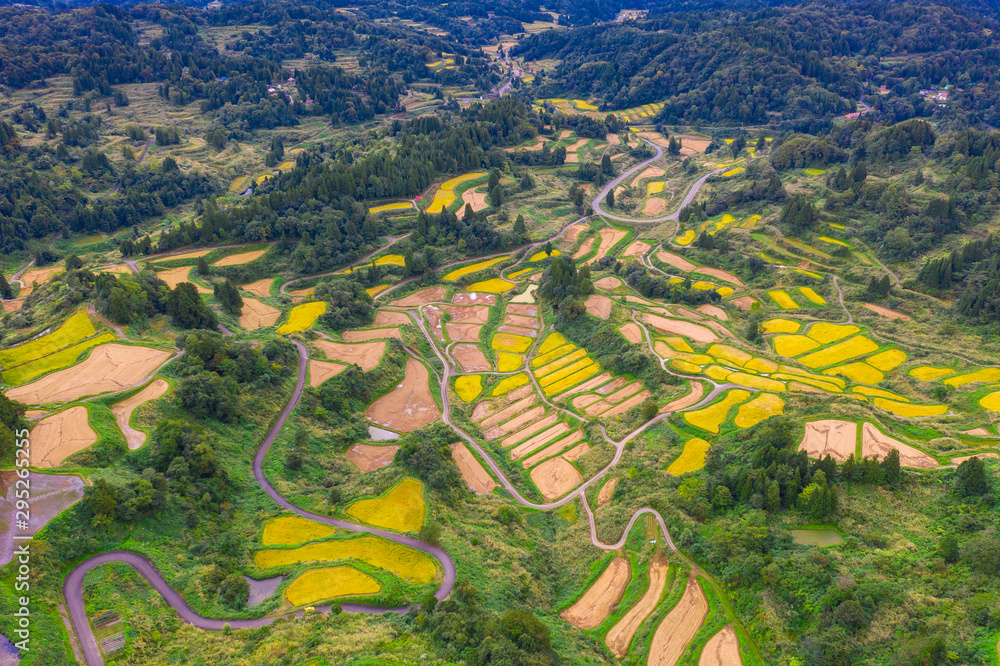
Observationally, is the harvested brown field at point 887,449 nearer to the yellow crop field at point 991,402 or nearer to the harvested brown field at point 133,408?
the yellow crop field at point 991,402

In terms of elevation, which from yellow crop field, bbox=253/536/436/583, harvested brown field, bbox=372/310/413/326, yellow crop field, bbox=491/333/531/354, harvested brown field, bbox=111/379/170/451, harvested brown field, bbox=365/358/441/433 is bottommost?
yellow crop field, bbox=491/333/531/354

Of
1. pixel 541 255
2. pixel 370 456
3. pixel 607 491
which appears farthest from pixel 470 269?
pixel 607 491

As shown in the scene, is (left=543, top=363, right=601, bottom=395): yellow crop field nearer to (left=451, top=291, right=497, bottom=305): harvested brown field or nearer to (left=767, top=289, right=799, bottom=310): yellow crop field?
(left=451, top=291, right=497, bottom=305): harvested brown field

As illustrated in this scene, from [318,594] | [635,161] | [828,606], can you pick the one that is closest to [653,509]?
[828,606]

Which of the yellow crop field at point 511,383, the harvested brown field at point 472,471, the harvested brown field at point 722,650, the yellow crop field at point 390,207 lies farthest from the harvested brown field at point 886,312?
the yellow crop field at point 390,207

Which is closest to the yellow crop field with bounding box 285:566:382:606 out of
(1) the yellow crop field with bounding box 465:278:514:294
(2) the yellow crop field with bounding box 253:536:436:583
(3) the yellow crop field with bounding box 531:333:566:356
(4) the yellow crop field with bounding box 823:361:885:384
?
(2) the yellow crop field with bounding box 253:536:436:583

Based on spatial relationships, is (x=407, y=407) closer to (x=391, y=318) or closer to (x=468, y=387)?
(x=468, y=387)
